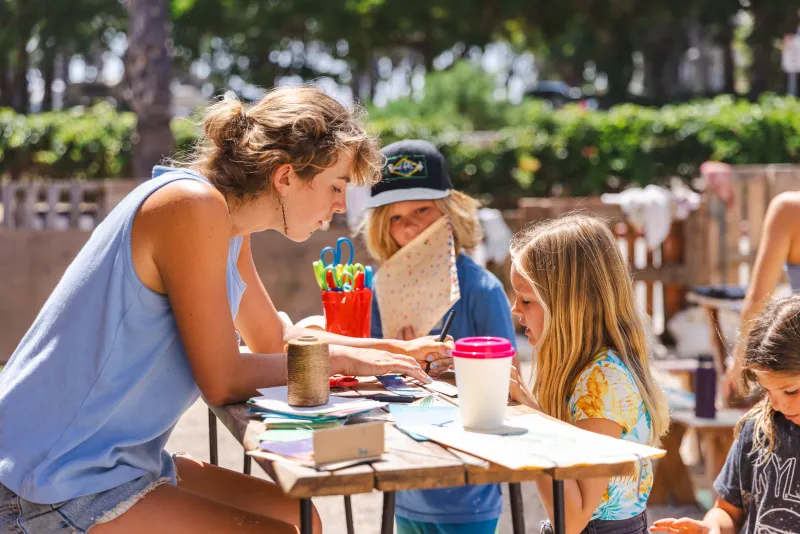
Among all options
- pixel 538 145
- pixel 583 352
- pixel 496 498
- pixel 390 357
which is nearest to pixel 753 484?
pixel 583 352

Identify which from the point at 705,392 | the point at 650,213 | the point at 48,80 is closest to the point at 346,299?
the point at 705,392

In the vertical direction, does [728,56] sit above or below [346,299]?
above

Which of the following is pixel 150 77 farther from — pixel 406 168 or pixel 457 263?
pixel 457 263

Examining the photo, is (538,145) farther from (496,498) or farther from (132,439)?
(132,439)

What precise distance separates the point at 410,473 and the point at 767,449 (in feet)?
3.94

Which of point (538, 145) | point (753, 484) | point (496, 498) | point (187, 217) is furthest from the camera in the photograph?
point (538, 145)

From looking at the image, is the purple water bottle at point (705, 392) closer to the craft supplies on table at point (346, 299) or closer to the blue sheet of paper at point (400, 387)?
the craft supplies on table at point (346, 299)

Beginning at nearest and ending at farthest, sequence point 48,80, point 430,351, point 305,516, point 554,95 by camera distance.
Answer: point 305,516 < point 430,351 < point 554,95 < point 48,80

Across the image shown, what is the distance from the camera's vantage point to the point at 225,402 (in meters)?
2.14

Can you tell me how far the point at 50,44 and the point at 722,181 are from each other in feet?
91.4

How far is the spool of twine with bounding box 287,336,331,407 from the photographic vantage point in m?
2.00

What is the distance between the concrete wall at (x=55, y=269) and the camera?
24.7 feet

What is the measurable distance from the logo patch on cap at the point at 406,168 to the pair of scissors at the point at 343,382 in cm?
104

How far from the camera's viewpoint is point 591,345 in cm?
230
